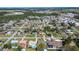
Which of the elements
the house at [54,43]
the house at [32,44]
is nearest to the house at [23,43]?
the house at [32,44]

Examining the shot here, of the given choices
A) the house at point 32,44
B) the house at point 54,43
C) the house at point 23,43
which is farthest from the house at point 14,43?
the house at point 54,43

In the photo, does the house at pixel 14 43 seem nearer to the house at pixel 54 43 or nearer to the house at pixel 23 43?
the house at pixel 23 43

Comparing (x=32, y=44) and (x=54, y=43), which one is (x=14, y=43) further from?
(x=54, y=43)

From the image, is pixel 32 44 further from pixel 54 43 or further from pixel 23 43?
pixel 54 43

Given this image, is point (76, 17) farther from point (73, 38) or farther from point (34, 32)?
point (34, 32)

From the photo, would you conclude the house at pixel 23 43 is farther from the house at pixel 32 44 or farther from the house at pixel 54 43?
the house at pixel 54 43

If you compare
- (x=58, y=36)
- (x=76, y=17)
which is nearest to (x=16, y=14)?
(x=58, y=36)

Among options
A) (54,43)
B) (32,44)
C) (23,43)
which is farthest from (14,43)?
(54,43)

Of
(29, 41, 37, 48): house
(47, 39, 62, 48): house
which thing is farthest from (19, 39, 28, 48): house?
(47, 39, 62, 48): house

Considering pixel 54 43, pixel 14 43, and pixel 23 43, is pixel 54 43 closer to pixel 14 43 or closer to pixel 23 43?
pixel 23 43

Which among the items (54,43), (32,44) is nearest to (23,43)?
(32,44)
